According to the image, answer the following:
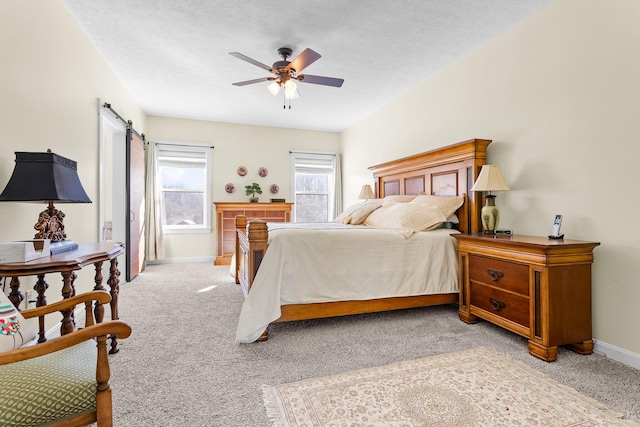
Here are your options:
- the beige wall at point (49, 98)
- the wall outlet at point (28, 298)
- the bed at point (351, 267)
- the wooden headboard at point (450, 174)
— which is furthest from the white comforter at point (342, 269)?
the beige wall at point (49, 98)

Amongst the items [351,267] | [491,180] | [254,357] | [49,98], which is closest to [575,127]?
[491,180]

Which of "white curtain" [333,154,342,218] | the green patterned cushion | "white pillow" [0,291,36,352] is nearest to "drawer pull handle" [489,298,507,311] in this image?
the green patterned cushion

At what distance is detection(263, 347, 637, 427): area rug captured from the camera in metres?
1.43

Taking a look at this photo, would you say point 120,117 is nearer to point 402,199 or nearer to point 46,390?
point 402,199

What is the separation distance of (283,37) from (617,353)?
361 centimetres

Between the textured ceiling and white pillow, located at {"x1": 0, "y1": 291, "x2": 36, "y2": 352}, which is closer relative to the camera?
white pillow, located at {"x1": 0, "y1": 291, "x2": 36, "y2": 352}

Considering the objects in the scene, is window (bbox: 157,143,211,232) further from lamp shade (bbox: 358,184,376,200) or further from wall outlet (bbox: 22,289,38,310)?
wall outlet (bbox: 22,289,38,310)

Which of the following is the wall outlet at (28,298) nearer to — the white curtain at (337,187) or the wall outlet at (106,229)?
the wall outlet at (106,229)

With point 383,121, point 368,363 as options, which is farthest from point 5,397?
point 383,121

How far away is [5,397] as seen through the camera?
886 mm

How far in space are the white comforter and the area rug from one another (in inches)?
28.5

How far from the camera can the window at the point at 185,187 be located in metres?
5.71

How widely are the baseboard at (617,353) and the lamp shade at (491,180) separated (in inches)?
50.4

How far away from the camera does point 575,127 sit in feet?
7.61
